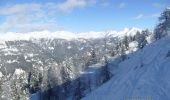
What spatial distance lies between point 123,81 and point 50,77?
6449 cm

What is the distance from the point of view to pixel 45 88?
394 feet

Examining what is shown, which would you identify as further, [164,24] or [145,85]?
[164,24]

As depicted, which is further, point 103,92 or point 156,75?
point 103,92

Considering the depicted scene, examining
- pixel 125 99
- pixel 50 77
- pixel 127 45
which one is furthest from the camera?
pixel 127 45

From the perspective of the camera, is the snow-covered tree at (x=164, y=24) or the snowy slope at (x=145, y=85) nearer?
the snowy slope at (x=145, y=85)

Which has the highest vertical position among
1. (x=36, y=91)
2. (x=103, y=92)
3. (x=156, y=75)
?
(x=156, y=75)

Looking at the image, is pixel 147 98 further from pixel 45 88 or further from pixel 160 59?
pixel 45 88

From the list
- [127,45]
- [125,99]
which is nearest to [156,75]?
[125,99]

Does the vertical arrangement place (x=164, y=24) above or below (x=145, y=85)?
above

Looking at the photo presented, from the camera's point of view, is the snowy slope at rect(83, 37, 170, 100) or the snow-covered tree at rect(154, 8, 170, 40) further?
the snow-covered tree at rect(154, 8, 170, 40)

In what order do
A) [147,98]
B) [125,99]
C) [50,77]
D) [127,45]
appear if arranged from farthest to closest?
[127,45], [50,77], [125,99], [147,98]

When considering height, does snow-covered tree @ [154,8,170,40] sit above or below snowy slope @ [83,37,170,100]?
above

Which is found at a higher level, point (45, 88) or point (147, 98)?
point (147, 98)

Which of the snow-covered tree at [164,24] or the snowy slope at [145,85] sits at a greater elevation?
the snow-covered tree at [164,24]
